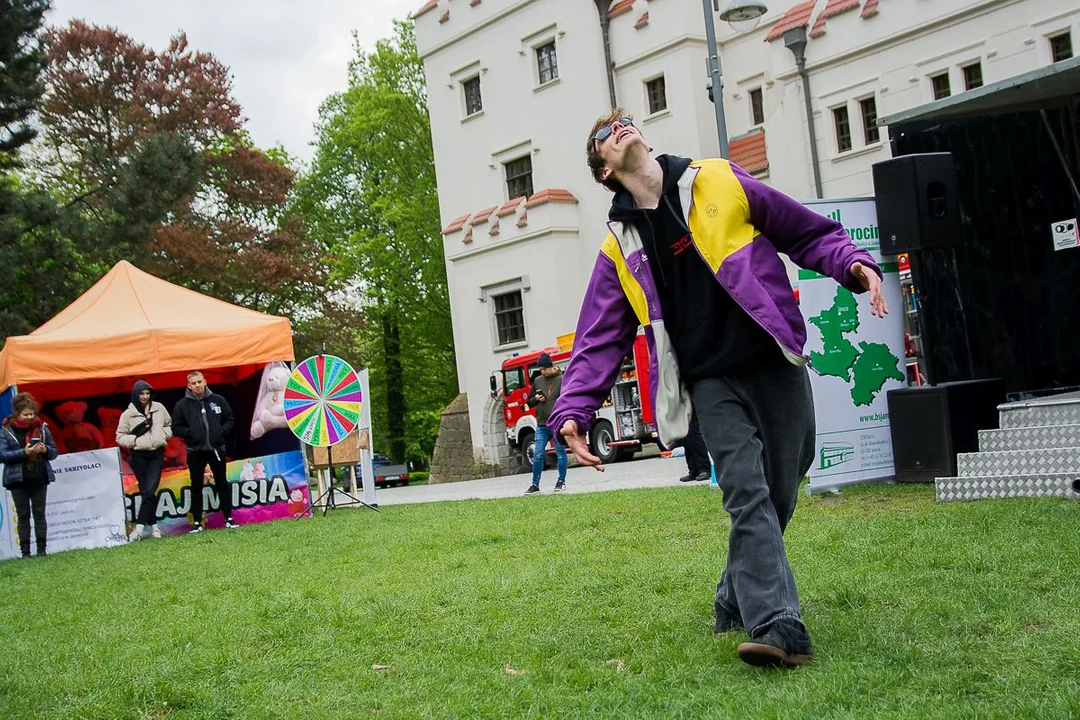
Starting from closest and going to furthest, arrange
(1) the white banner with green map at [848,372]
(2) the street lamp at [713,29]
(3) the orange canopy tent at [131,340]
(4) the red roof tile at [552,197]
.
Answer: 1. (1) the white banner with green map at [848,372]
2. (3) the orange canopy tent at [131,340]
3. (2) the street lamp at [713,29]
4. (4) the red roof tile at [552,197]

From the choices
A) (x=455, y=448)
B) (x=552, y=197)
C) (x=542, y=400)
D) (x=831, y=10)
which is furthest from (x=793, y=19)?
(x=455, y=448)

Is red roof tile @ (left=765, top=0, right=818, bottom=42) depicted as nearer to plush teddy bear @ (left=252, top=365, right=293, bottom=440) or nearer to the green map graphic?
plush teddy bear @ (left=252, top=365, right=293, bottom=440)

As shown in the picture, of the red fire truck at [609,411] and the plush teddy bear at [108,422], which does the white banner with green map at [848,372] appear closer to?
the plush teddy bear at [108,422]

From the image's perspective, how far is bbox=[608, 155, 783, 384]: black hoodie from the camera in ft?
15.3

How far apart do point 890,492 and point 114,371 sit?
10452 mm

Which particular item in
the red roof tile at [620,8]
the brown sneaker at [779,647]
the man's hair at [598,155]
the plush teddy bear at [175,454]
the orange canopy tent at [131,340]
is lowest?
the brown sneaker at [779,647]

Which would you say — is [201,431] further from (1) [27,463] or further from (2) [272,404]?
(2) [272,404]

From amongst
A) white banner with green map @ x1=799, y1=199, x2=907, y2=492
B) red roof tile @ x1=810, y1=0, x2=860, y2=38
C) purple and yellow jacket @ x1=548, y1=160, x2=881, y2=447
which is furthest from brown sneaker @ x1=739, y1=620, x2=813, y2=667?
red roof tile @ x1=810, y1=0, x2=860, y2=38

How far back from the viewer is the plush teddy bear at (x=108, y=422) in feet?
60.1

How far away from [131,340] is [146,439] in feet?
5.12

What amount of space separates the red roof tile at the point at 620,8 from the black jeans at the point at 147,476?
65.0 feet

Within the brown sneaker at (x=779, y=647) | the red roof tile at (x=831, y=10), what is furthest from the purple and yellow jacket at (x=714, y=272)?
the red roof tile at (x=831, y=10)

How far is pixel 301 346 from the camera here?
119 ft

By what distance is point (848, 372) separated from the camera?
11680 millimetres
